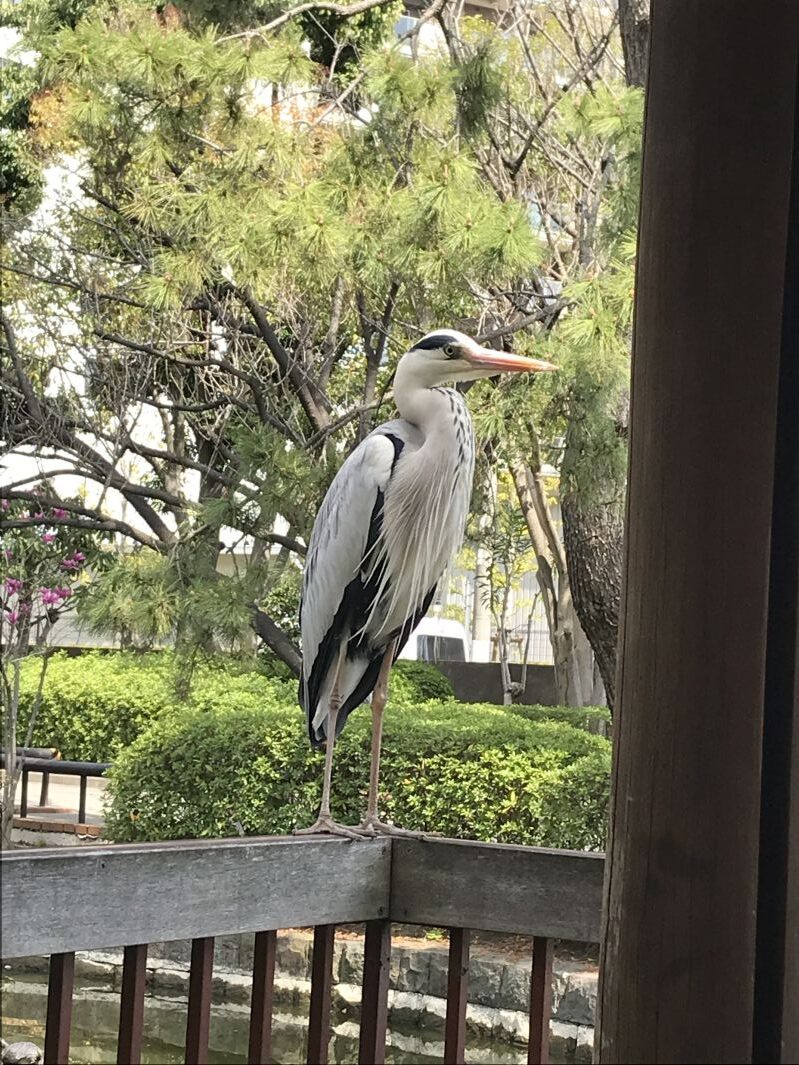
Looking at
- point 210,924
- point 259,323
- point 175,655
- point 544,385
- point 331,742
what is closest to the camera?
point 210,924

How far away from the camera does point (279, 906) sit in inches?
51.1

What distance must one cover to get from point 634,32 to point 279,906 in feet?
16.3

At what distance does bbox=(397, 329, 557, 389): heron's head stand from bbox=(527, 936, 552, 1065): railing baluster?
1.35m

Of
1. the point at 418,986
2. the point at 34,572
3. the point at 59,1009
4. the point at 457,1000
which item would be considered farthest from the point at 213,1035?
the point at 59,1009

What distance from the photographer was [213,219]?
4672mm

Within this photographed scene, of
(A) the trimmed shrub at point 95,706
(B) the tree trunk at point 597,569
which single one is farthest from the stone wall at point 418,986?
(A) the trimmed shrub at point 95,706

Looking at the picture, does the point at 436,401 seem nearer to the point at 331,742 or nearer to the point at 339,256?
the point at 331,742

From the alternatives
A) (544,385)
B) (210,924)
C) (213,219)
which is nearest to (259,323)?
(213,219)

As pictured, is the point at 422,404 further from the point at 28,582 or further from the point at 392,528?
the point at 28,582

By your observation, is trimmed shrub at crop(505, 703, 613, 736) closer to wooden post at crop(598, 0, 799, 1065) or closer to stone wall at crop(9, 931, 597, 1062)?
stone wall at crop(9, 931, 597, 1062)

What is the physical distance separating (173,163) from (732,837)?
16.2ft

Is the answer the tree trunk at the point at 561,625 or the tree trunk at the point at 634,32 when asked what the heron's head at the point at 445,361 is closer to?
the tree trunk at the point at 634,32

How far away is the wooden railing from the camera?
43.5 inches

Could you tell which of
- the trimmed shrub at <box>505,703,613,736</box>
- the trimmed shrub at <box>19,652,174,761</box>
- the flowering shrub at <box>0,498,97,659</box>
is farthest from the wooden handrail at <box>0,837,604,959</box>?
the trimmed shrub at <box>19,652,174,761</box>
